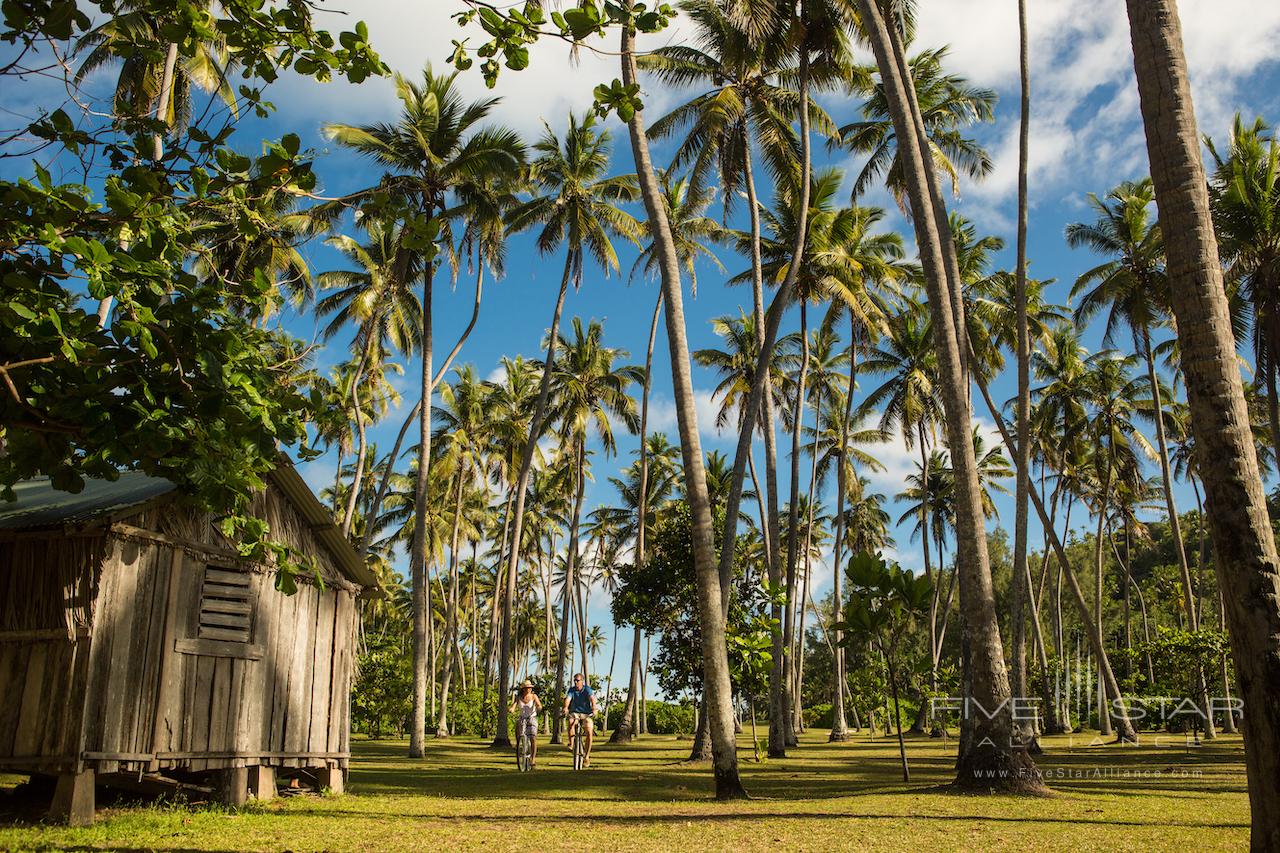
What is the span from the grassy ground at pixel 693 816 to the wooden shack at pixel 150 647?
0.63 meters

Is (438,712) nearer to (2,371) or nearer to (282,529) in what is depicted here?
(282,529)

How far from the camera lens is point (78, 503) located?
999cm

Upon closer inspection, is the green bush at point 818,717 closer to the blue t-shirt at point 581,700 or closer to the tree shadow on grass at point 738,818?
the blue t-shirt at point 581,700

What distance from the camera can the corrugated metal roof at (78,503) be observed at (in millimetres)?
9281

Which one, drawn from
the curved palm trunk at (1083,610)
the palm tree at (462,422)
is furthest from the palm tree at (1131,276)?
the palm tree at (462,422)

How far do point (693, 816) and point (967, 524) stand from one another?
5.42 metres

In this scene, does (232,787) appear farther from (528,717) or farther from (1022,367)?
(1022,367)

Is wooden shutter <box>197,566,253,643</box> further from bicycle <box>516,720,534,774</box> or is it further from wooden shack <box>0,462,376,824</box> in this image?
bicycle <box>516,720,534,774</box>

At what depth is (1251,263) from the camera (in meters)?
19.2

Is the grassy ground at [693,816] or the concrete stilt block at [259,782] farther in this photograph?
the concrete stilt block at [259,782]

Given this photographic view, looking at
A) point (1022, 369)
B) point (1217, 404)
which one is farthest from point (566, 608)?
point (1217, 404)

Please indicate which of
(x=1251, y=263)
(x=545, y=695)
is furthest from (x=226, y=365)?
(x=545, y=695)

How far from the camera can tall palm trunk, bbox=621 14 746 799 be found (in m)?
11.4

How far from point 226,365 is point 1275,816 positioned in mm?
6245
